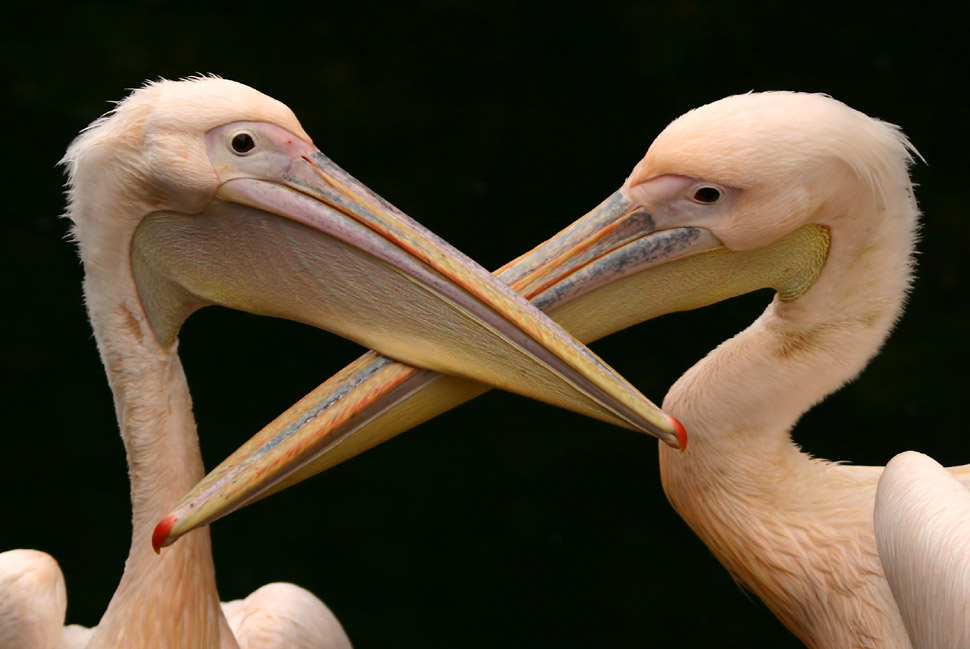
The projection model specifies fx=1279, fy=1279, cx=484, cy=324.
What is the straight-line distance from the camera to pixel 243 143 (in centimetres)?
208

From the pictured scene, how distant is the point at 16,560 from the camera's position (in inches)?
94.3

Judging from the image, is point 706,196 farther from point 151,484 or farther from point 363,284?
point 151,484

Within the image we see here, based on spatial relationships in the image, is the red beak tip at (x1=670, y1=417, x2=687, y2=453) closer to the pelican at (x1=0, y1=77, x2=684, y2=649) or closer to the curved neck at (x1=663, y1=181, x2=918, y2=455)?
the pelican at (x1=0, y1=77, x2=684, y2=649)

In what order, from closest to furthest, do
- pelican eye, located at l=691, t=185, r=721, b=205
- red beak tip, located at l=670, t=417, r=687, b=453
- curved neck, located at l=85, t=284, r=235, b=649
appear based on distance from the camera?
red beak tip, located at l=670, t=417, r=687, b=453, curved neck, located at l=85, t=284, r=235, b=649, pelican eye, located at l=691, t=185, r=721, b=205

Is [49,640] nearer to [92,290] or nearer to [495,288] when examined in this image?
[92,290]

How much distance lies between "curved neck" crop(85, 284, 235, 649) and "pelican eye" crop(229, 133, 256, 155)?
13.4 inches

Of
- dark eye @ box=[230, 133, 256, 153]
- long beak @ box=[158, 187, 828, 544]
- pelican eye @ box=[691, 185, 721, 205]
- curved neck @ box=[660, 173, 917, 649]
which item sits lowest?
curved neck @ box=[660, 173, 917, 649]

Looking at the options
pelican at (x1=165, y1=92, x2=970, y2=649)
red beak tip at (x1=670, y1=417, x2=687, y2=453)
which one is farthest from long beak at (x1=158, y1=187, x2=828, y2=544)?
red beak tip at (x1=670, y1=417, x2=687, y2=453)

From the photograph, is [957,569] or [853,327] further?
[853,327]

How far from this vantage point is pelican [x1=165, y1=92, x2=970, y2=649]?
2246 millimetres

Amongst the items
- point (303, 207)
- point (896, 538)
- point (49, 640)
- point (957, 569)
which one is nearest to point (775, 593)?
point (896, 538)

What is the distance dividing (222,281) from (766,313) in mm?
1045

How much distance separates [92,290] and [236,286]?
0.78 ft

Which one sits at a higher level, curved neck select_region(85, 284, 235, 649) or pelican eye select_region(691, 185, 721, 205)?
pelican eye select_region(691, 185, 721, 205)
